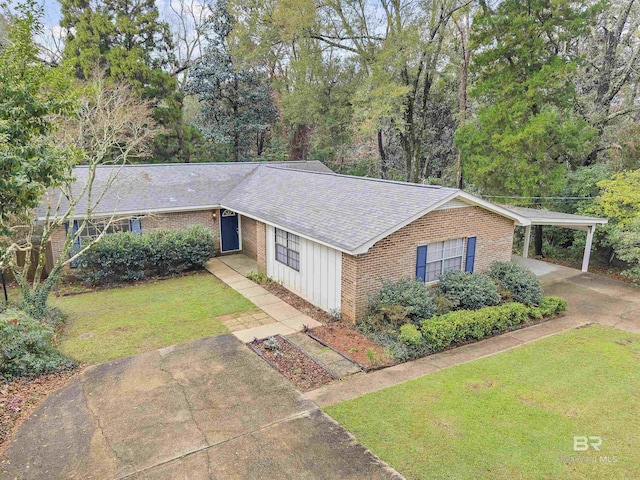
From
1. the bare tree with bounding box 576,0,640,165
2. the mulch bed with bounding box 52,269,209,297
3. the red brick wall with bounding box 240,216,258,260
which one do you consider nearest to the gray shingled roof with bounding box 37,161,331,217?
the red brick wall with bounding box 240,216,258,260

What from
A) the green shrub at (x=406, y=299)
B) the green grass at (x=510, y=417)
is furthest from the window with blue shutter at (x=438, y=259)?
the green grass at (x=510, y=417)

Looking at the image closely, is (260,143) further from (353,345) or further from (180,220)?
(353,345)

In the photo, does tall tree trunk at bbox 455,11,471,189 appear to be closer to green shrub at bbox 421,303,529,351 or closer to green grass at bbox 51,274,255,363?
green shrub at bbox 421,303,529,351

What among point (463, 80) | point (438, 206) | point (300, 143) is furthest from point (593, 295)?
point (300, 143)

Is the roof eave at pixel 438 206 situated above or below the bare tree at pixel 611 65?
below

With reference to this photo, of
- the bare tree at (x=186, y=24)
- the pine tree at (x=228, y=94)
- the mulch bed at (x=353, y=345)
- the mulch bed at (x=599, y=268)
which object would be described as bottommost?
the mulch bed at (x=599, y=268)

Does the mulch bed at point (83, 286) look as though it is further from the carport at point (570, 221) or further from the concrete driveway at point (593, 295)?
the concrete driveway at point (593, 295)
